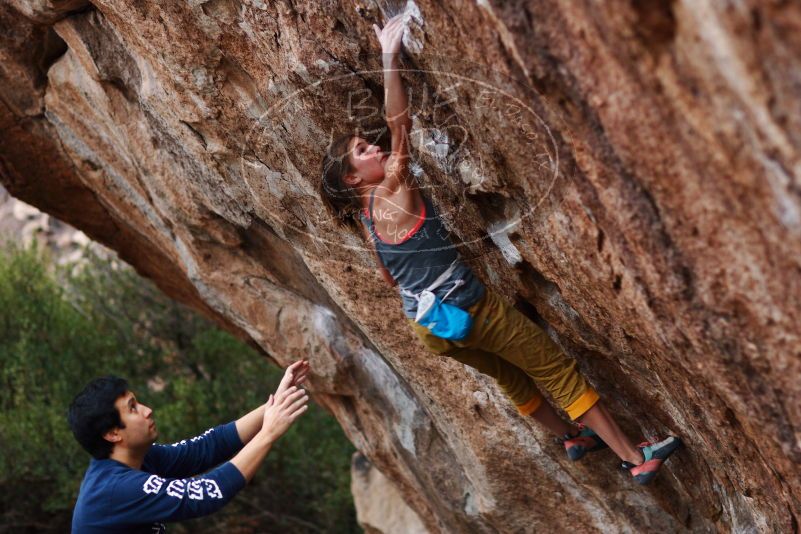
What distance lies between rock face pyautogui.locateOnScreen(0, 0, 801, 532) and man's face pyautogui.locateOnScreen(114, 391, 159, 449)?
1.42m

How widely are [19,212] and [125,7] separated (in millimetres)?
20981

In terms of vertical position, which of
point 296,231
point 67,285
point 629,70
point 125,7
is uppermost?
point 125,7

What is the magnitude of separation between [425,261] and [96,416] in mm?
1630

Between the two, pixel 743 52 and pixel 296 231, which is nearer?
pixel 743 52

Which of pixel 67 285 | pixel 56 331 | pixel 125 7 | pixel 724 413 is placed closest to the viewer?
pixel 724 413

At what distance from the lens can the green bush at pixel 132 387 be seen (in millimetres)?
13812

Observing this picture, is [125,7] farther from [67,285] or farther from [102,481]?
[67,285]

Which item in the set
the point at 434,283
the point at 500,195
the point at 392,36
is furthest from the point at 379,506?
the point at 392,36

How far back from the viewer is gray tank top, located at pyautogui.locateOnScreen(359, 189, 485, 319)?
13.4ft

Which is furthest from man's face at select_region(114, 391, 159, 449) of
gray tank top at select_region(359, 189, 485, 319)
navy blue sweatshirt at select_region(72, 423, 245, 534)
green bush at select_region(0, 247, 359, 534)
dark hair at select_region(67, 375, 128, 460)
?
green bush at select_region(0, 247, 359, 534)

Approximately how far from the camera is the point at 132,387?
15.4m

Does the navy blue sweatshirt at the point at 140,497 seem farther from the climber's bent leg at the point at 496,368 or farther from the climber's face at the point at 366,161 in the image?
the climber's face at the point at 366,161

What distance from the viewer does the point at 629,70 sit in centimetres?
281

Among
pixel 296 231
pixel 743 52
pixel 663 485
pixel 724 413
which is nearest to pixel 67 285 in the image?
pixel 296 231
